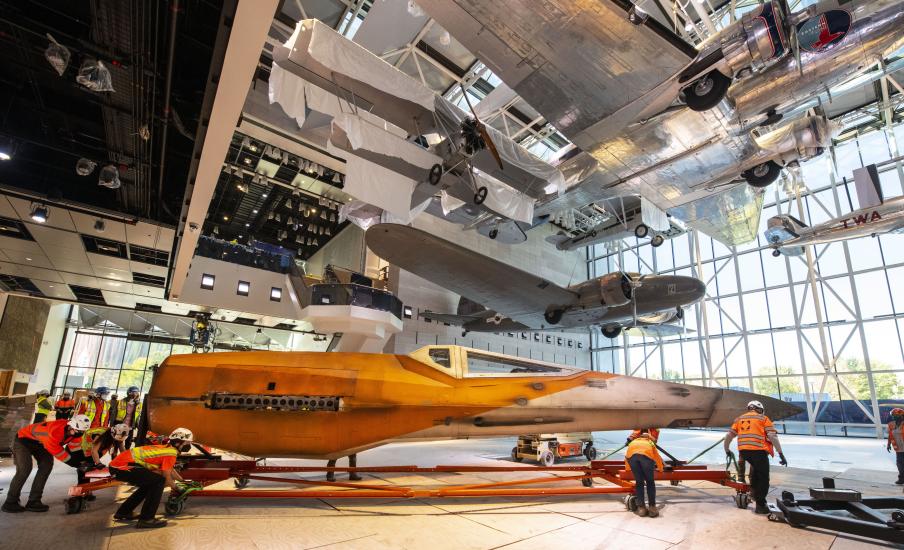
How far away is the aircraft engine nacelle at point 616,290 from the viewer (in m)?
13.5

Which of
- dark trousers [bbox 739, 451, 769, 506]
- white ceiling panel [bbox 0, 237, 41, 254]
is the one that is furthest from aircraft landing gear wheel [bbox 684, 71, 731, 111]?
white ceiling panel [bbox 0, 237, 41, 254]

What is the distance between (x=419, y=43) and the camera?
15.1m

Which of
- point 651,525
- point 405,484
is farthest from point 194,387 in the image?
point 651,525

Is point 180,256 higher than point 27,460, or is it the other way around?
point 180,256

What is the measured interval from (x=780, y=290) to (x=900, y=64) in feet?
Answer: 41.2

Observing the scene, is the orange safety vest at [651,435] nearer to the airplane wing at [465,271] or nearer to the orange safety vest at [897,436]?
the orange safety vest at [897,436]

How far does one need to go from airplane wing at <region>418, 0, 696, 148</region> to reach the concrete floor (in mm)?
8168

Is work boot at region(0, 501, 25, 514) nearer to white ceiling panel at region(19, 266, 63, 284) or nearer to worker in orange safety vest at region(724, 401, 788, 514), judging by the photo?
worker in orange safety vest at region(724, 401, 788, 514)

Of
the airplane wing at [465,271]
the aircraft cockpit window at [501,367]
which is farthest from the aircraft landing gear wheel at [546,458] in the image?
the airplane wing at [465,271]

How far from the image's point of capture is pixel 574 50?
8.74 m

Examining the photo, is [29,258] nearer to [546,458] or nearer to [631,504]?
[546,458]

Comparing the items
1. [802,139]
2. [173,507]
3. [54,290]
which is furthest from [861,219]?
[54,290]

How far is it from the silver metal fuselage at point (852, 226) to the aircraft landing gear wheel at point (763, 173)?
5.10 m

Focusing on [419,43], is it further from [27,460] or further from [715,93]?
[27,460]
